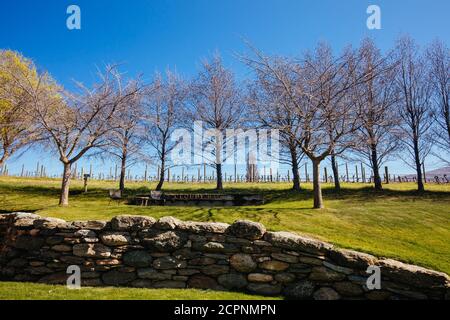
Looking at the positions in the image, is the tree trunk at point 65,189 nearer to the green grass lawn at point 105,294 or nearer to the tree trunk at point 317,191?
the green grass lawn at point 105,294

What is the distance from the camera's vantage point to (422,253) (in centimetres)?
736

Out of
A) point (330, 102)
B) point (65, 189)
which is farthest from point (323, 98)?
point (65, 189)

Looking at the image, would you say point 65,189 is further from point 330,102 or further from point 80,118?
point 330,102

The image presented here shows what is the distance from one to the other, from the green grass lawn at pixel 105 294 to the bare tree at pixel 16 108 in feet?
34.7

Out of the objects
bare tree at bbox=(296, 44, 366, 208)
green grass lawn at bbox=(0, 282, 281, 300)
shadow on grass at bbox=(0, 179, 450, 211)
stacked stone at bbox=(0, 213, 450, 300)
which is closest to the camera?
green grass lawn at bbox=(0, 282, 281, 300)

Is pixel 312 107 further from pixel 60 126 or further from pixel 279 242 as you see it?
pixel 60 126

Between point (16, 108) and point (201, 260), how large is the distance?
563 inches

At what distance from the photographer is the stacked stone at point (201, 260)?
6.09m

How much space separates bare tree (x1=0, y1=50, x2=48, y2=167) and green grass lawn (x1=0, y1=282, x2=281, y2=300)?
Answer: 10.6 meters

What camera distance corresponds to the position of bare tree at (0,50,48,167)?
14617mm

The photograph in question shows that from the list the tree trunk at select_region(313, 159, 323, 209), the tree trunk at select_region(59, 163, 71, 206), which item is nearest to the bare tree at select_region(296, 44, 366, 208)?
the tree trunk at select_region(313, 159, 323, 209)

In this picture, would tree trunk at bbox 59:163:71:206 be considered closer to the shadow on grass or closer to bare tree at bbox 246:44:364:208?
the shadow on grass
